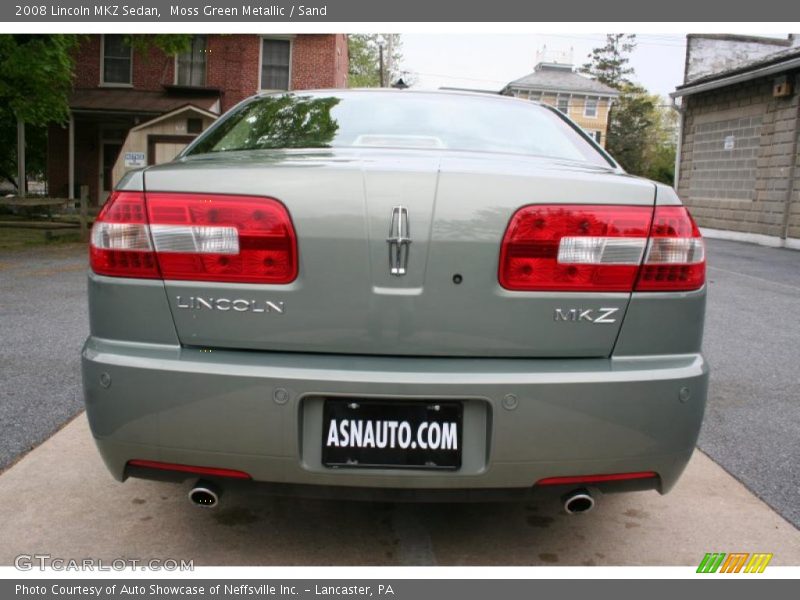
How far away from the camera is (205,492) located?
211cm

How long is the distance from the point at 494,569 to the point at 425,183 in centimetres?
121

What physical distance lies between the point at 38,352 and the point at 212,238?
3.55 m

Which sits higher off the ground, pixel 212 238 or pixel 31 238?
pixel 212 238

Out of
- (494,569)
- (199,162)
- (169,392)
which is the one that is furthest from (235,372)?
(494,569)

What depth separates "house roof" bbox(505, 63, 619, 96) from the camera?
5619 centimetres

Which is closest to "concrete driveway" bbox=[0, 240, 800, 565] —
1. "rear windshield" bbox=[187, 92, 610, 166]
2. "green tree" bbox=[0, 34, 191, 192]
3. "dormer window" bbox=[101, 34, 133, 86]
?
"rear windshield" bbox=[187, 92, 610, 166]

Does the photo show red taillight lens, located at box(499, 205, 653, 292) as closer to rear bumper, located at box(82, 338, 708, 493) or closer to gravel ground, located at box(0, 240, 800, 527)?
rear bumper, located at box(82, 338, 708, 493)

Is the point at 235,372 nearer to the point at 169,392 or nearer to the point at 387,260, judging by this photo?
the point at 169,392

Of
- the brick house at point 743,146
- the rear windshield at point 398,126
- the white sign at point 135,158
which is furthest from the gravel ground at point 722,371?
the white sign at point 135,158

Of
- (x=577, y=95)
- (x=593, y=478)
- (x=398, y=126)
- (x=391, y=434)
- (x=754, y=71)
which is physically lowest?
(x=593, y=478)

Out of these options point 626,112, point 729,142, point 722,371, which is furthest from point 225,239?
point 626,112

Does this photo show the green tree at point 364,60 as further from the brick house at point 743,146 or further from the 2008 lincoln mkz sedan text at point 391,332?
the 2008 lincoln mkz sedan text at point 391,332

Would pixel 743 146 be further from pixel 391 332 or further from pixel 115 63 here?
pixel 115 63

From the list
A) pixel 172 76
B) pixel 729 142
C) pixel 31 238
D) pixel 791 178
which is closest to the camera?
pixel 31 238
